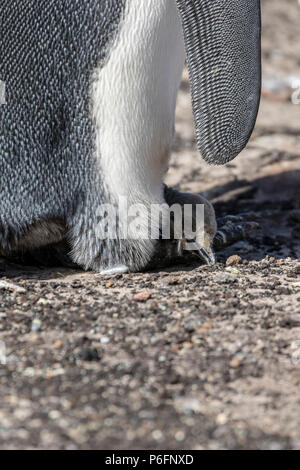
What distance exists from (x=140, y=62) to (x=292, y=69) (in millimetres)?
4056

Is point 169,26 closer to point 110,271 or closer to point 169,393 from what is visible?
point 110,271

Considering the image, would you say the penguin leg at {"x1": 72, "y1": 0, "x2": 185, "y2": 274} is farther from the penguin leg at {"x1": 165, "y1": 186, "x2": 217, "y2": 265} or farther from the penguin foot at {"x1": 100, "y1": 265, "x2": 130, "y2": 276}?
the penguin leg at {"x1": 165, "y1": 186, "x2": 217, "y2": 265}

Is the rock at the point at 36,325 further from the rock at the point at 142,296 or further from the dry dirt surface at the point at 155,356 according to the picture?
the rock at the point at 142,296

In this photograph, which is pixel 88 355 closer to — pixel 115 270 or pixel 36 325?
pixel 36 325

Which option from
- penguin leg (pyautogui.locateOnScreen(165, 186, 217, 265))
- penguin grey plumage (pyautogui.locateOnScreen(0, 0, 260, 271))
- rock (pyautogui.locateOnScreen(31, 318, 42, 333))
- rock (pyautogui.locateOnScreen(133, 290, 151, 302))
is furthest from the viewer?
penguin leg (pyautogui.locateOnScreen(165, 186, 217, 265))

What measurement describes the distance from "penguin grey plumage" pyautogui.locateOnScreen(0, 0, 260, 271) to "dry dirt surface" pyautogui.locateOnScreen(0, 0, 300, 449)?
Result: 0.32 metres

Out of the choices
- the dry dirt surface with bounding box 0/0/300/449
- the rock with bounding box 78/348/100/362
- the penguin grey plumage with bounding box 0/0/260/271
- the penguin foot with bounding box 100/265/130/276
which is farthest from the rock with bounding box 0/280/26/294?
the rock with bounding box 78/348/100/362

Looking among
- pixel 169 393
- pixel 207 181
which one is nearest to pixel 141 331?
pixel 169 393

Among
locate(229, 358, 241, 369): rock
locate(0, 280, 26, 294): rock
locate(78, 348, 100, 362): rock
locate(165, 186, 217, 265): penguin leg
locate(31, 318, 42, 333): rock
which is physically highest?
locate(165, 186, 217, 265): penguin leg

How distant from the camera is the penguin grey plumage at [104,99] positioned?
99.1 inches

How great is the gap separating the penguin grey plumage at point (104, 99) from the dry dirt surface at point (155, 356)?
1.04 feet

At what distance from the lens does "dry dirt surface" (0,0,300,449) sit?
65.1 inches

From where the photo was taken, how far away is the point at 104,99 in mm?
2555

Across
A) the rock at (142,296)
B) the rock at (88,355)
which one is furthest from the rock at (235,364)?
the rock at (142,296)
